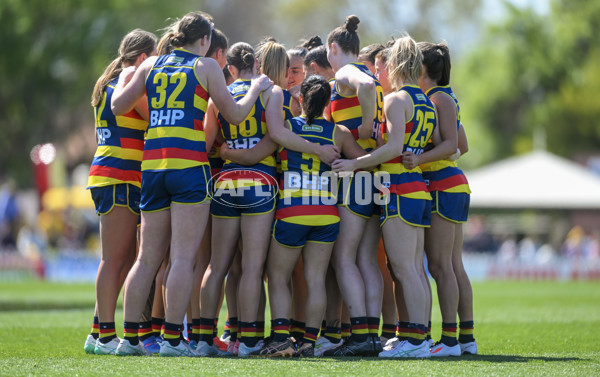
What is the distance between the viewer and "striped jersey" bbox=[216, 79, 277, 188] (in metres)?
6.69

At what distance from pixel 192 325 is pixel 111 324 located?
2.39 feet

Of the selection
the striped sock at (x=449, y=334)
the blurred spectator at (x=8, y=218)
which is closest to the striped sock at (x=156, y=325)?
the striped sock at (x=449, y=334)

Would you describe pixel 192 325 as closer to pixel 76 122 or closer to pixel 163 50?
pixel 163 50

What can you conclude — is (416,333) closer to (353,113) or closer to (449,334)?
(449,334)

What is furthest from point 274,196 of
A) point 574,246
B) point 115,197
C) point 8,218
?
point 574,246

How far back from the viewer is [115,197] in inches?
269

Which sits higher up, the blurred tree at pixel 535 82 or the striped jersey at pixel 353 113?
the blurred tree at pixel 535 82

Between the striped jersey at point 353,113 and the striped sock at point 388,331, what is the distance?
5.42ft

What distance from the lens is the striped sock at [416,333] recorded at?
6.56 metres

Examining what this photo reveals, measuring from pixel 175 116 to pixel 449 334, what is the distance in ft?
9.48

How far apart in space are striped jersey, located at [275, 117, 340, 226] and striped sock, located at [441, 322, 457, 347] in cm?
133

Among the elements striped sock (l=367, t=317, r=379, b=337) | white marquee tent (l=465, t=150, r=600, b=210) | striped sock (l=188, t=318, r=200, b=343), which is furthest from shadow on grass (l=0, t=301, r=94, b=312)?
white marquee tent (l=465, t=150, r=600, b=210)

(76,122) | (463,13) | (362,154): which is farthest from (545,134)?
(362,154)

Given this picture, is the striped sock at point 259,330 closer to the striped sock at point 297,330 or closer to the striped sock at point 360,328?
the striped sock at point 297,330
